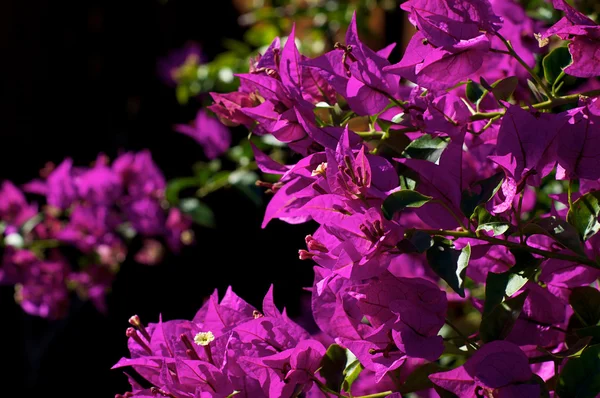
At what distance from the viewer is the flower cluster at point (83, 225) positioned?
4.80ft

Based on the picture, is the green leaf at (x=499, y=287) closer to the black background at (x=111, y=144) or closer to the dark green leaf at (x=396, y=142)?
the dark green leaf at (x=396, y=142)

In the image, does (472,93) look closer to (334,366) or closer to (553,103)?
(553,103)

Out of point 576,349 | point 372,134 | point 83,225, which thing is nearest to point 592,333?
point 576,349

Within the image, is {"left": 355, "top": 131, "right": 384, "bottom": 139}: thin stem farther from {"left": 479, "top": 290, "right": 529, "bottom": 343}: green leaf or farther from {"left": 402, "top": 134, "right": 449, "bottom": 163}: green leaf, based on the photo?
{"left": 479, "top": 290, "right": 529, "bottom": 343}: green leaf

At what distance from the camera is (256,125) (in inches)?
26.5

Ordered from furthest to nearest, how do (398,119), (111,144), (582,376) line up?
(111,144), (398,119), (582,376)

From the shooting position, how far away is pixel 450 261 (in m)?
0.53

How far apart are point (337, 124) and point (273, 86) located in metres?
0.07

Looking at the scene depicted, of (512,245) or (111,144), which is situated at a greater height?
(512,245)

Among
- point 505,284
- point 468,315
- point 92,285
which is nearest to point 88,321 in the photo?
point 92,285

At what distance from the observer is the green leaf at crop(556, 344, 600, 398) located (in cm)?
50

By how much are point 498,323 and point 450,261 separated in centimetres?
8

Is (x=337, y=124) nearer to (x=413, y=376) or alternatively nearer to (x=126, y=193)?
(x=413, y=376)

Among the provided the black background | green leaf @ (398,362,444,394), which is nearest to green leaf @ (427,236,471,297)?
green leaf @ (398,362,444,394)
